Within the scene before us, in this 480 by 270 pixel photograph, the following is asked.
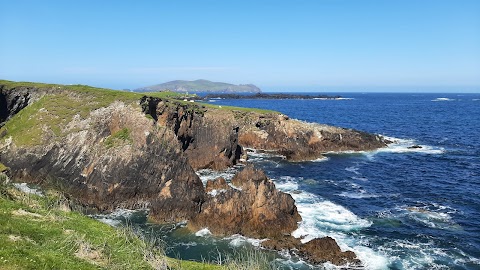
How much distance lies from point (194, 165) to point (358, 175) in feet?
84.0

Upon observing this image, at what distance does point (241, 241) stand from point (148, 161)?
59.0 ft

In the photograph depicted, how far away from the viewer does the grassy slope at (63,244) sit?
14.4 meters

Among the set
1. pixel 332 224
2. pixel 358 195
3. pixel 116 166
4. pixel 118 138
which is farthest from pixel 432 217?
pixel 118 138

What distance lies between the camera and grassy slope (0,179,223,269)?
14445 mm

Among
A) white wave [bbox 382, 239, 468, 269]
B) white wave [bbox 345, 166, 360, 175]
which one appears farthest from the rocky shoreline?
white wave [bbox 345, 166, 360, 175]

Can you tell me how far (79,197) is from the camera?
41969mm

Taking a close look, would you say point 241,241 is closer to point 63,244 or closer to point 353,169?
point 63,244

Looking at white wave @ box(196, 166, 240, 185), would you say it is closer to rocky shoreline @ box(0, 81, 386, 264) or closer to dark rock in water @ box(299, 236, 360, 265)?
rocky shoreline @ box(0, 81, 386, 264)

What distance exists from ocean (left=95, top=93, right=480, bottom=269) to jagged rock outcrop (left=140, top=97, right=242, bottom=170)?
10.3 ft

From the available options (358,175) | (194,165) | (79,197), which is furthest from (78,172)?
(358,175)

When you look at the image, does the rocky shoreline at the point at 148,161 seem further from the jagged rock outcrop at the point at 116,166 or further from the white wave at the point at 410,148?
the white wave at the point at 410,148

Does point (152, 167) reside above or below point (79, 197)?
above

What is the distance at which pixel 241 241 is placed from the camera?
32062 millimetres

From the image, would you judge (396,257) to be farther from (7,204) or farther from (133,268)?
(7,204)
